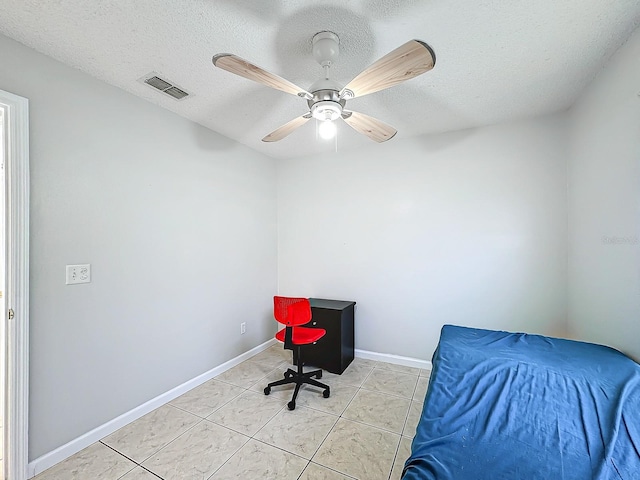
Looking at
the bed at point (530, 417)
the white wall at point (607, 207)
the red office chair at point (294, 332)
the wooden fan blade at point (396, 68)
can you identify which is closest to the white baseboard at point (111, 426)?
the red office chair at point (294, 332)

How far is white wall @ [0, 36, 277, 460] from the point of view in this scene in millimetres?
1686

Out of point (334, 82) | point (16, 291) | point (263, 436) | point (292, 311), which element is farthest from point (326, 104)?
point (263, 436)

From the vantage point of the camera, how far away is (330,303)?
3.20 metres

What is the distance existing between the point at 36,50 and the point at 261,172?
2.12 m

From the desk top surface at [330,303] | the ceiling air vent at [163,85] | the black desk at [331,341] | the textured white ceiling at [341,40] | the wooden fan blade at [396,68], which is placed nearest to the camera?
the wooden fan blade at [396,68]

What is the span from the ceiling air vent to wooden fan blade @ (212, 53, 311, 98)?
943 millimetres

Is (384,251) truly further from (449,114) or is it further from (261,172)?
(261,172)

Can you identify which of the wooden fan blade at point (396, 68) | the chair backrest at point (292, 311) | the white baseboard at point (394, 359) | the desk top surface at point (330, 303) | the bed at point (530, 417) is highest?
the wooden fan blade at point (396, 68)

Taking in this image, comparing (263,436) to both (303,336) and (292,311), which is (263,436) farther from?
(292,311)

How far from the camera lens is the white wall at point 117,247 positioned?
1.69 metres

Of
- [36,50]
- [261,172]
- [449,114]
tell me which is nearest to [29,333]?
[36,50]

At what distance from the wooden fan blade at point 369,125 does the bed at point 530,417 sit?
156 centimetres

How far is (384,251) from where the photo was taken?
10.4 ft

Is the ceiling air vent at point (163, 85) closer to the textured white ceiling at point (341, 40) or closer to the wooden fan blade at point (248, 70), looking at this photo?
the textured white ceiling at point (341, 40)
